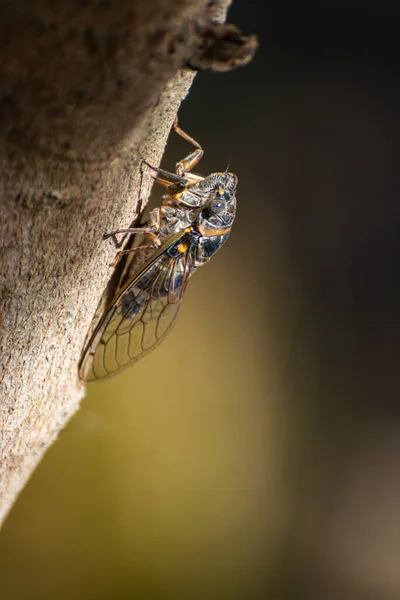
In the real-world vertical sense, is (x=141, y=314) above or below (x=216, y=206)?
below

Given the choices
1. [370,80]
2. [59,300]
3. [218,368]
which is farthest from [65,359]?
[370,80]

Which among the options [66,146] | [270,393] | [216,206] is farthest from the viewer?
[270,393]

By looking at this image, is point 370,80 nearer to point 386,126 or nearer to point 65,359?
point 386,126

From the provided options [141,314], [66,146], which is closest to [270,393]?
[141,314]

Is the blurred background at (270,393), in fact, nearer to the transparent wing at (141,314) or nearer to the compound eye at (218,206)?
the transparent wing at (141,314)

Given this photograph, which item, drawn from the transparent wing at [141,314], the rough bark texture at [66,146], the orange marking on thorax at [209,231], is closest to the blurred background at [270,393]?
the transparent wing at [141,314]

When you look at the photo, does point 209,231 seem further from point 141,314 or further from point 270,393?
point 270,393
